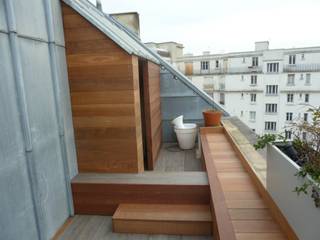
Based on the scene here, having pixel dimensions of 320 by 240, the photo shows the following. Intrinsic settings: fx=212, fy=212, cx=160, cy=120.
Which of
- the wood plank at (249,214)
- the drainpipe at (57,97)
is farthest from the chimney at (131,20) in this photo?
the wood plank at (249,214)

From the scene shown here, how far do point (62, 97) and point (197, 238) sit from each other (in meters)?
1.97

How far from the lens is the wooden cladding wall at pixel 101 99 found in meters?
2.28

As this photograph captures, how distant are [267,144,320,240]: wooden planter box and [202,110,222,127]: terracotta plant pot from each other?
7.82ft

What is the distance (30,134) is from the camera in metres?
1.71

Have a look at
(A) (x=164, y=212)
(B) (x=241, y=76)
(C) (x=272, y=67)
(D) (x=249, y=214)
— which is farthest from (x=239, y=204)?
(B) (x=241, y=76)

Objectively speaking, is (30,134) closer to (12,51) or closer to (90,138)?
(12,51)

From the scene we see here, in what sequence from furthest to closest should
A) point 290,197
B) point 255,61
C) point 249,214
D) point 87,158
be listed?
point 255,61 → point 87,158 → point 249,214 → point 290,197

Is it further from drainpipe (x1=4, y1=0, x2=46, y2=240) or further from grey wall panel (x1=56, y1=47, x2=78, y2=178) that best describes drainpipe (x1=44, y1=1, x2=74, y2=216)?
drainpipe (x1=4, y1=0, x2=46, y2=240)

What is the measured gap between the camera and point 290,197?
123cm

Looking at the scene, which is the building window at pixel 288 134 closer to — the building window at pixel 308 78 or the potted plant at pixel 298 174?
the potted plant at pixel 298 174

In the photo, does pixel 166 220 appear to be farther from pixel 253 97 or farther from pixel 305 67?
pixel 253 97

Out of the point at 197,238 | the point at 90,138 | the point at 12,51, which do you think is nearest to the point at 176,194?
the point at 197,238

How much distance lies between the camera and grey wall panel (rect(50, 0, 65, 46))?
83.9 inches

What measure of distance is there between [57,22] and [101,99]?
894 millimetres
